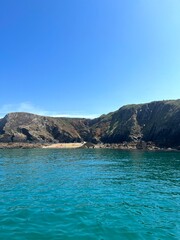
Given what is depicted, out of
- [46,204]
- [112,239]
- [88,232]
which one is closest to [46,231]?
[88,232]

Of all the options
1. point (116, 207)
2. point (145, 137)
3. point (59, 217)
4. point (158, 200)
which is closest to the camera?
point (59, 217)

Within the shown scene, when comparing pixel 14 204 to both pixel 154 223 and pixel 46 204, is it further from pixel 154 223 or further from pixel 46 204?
pixel 154 223

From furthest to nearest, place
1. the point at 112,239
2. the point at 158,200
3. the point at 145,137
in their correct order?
the point at 145,137 → the point at 158,200 → the point at 112,239

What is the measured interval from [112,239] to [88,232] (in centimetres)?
176

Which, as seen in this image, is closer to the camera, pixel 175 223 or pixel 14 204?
pixel 175 223

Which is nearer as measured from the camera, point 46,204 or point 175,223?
point 175,223

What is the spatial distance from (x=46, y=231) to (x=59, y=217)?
2.86m

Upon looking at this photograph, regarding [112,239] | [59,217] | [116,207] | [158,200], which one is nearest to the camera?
[112,239]

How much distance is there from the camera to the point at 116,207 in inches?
881

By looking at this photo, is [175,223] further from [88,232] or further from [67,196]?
[67,196]

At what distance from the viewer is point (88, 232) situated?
16.5 metres

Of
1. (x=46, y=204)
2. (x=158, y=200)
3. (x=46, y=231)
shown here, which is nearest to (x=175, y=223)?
(x=158, y=200)

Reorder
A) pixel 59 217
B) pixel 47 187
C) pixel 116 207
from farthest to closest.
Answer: pixel 47 187
pixel 116 207
pixel 59 217

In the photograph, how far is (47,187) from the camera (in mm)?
31078
